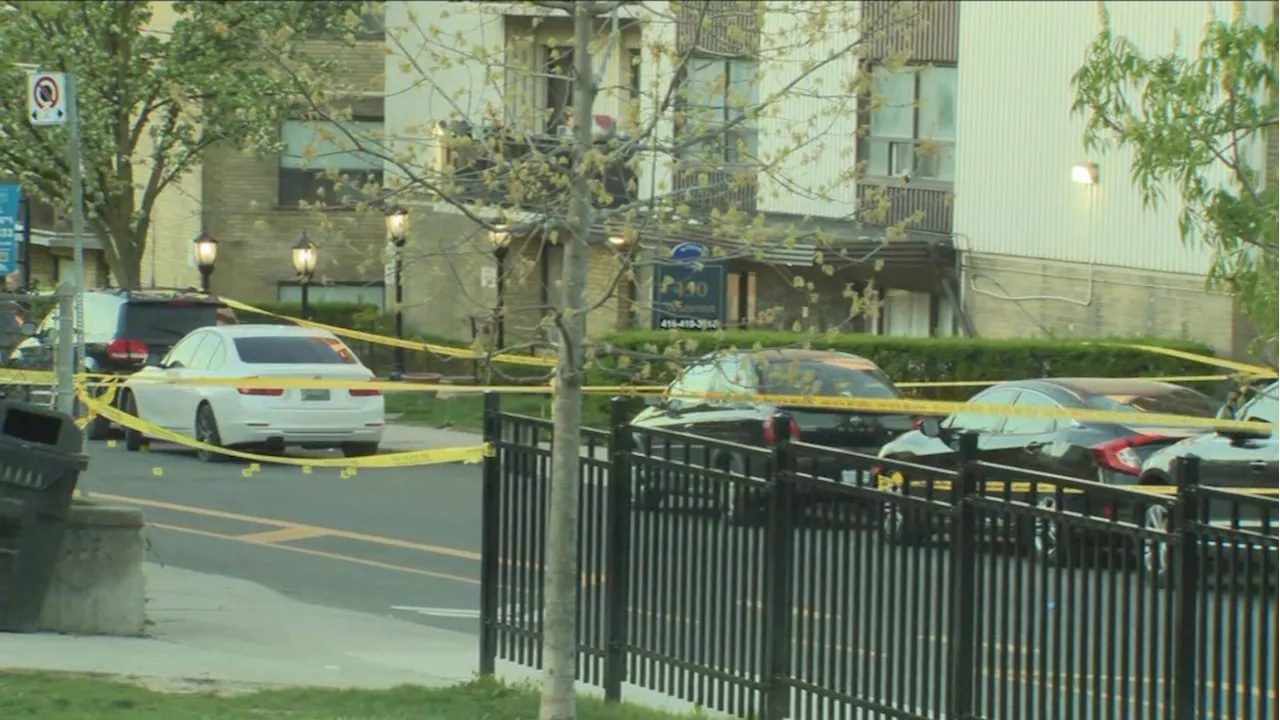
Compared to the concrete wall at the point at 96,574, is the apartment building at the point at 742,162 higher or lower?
higher

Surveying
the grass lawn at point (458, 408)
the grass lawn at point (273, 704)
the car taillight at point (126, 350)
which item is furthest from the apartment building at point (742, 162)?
the car taillight at point (126, 350)

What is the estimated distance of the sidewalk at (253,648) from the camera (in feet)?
35.2

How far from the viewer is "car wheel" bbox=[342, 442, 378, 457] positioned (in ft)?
79.5

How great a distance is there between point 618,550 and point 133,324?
56.8ft

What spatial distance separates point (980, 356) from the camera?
82.9 feet

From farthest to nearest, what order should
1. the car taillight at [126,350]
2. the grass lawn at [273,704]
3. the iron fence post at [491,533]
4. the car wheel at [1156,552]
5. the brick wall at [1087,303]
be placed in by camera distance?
the car taillight at [126,350], the brick wall at [1087,303], the iron fence post at [491,533], the grass lawn at [273,704], the car wheel at [1156,552]

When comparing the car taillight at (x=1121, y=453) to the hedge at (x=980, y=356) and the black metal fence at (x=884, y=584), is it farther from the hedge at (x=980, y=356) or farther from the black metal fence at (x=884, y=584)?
the black metal fence at (x=884, y=584)

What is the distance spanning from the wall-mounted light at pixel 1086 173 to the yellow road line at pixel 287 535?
12.8 metres

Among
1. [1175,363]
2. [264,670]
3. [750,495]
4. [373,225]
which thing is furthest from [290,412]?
[373,225]

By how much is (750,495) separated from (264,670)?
3.44 m

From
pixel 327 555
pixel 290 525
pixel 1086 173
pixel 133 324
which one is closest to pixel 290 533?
pixel 290 525

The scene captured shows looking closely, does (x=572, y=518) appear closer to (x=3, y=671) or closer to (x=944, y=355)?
(x=3, y=671)

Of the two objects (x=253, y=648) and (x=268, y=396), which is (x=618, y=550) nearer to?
(x=253, y=648)

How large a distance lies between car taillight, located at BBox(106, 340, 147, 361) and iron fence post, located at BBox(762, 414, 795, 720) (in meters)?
18.0
